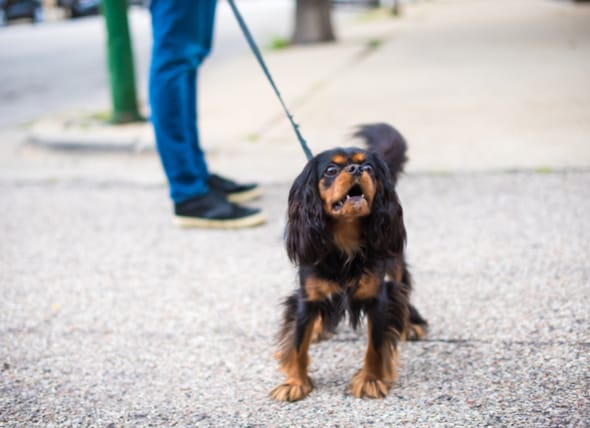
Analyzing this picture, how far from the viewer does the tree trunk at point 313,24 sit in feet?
42.3

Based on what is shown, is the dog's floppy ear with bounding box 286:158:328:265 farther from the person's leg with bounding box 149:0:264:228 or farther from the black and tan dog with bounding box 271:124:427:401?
the person's leg with bounding box 149:0:264:228

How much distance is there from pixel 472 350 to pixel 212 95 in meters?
5.99

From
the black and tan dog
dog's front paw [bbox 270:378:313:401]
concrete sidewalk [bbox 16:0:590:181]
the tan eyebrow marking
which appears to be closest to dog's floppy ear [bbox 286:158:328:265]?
the black and tan dog

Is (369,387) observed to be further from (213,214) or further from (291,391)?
(213,214)

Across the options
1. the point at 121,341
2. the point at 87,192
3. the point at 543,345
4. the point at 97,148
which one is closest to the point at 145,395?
the point at 121,341

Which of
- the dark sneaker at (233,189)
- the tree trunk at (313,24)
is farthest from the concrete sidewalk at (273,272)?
the tree trunk at (313,24)

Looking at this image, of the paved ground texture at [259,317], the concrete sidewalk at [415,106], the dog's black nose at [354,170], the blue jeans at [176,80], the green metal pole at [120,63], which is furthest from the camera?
the green metal pole at [120,63]

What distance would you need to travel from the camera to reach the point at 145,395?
2.69m

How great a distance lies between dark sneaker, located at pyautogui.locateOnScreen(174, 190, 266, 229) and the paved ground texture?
0.08m

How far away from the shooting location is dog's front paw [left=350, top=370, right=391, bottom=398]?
259 centimetres

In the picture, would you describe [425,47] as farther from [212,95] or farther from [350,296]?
[350,296]

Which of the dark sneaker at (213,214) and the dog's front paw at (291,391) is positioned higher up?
the dog's front paw at (291,391)

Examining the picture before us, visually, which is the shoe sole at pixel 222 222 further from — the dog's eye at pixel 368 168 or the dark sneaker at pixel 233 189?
the dog's eye at pixel 368 168

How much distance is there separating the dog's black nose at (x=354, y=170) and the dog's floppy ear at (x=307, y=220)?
13cm
